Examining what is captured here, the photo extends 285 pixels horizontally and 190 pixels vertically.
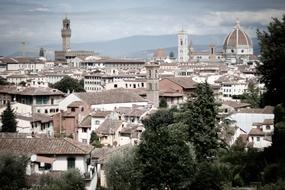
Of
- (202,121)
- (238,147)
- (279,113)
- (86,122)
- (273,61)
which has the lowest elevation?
(238,147)

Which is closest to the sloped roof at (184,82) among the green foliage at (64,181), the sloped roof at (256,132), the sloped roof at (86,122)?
the sloped roof at (86,122)

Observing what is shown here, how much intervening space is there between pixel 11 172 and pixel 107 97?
99.9 ft

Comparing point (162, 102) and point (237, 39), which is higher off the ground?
point (237, 39)

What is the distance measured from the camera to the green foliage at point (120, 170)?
20.9m

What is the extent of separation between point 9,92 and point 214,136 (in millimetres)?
33408

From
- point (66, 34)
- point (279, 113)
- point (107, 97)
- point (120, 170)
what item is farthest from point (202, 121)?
point (66, 34)

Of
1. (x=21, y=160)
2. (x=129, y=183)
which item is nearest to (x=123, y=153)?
(x=129, y=183)

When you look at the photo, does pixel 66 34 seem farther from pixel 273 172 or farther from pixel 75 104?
pixel 273 172

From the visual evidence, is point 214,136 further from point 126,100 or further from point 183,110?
point 126,100

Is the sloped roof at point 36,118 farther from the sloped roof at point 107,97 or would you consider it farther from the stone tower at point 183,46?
the stone tower at point 183,46

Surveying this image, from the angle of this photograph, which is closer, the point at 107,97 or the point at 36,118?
the point at 36,118

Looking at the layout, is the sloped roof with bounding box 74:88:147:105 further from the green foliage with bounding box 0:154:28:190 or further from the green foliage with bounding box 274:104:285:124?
the green foliage with bounding box 0:154:28:190

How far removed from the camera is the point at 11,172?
1833 cm

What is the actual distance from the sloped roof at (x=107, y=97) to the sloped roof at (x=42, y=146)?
23.8 meters
